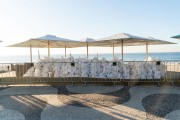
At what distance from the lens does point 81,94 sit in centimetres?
767

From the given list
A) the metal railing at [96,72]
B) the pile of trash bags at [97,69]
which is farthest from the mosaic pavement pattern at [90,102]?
the pile of trash bags at [97,69]

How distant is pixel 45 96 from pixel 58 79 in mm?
2116

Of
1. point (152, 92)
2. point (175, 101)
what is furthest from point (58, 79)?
point (175, 101)

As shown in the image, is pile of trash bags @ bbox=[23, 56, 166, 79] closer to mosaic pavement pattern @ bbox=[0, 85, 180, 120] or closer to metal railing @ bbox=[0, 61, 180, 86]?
metal railing @ bbox=[0, 61, 180, 86]

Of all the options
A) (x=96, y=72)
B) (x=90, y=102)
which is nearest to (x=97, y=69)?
(x=96, y=72)

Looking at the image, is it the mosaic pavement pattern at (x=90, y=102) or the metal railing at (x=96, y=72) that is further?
the metal railing at (x=96, y=72)

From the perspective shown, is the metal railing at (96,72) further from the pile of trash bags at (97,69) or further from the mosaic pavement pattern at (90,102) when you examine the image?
the mosaic pavement pattern at (90,102)

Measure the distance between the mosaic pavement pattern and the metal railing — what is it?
528 mm

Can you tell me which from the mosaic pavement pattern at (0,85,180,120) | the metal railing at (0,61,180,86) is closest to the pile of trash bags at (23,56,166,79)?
the metal railing at (0,61,180,86)

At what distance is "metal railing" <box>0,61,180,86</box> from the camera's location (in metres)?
9.05

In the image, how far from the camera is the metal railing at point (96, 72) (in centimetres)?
905

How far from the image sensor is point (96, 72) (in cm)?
936

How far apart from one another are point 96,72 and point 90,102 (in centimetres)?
295

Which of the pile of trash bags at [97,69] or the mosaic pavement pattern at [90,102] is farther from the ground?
the pile of trash bags at [97,69]
